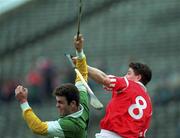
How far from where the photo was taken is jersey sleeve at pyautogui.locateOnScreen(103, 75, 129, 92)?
23.9 ft

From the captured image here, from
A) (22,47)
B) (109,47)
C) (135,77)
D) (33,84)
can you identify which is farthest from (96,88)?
(135,77)

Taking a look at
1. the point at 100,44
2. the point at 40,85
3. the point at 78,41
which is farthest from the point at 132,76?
the point at 100,44

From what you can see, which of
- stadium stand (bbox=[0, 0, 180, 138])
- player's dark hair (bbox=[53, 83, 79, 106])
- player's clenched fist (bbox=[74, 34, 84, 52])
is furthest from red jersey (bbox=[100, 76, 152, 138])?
stadium stand (bbox=[0, 0, 180, 138])

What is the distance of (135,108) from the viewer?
7.34 m

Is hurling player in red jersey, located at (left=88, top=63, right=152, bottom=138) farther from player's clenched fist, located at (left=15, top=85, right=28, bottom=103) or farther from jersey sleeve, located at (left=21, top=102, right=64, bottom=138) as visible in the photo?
player's clenched fist, located at (left=15, top=85, right=28, bottom=103)

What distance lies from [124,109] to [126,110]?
2 cm

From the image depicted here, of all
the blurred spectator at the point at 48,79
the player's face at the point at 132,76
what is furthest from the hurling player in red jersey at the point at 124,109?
the blurred spectator at the point at 48,79

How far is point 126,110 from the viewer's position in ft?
Result: 24.0

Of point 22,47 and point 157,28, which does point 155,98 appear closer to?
point 157,28

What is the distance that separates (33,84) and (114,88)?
991 centimetres

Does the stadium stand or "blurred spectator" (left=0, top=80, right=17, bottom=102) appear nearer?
the stadium stand

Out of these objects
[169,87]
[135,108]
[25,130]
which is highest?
[135,108]

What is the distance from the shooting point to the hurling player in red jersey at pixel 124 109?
7.27 meters

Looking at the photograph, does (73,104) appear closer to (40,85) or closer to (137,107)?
(137,107)
